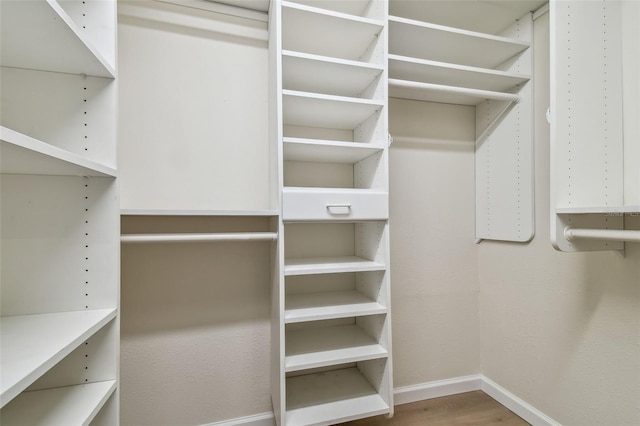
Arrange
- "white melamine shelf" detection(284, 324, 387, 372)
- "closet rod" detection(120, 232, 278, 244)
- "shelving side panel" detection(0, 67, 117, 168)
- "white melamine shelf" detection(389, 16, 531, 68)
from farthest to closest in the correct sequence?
"white melamine shelf" detection(389, 16, 531, 68)
"white melamine shelf" detection(284, 324, 387, 372)
"closet rod" detection(120, 232, 278, 244)
"shelving side panel" detection(0, 67, 117, 168)

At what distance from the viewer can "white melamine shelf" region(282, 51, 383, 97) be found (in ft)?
4.15

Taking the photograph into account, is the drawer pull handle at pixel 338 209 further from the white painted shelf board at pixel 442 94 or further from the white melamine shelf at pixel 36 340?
the white melamine shelf at pixel 36 340

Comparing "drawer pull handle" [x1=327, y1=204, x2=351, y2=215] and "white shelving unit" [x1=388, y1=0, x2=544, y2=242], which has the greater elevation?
"white shelving unit" [x1=388, y1=0, x2=544, y2=242]

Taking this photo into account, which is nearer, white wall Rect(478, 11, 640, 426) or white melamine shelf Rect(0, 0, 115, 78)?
white melamine shelf Rect(0, 0, 115, 78)

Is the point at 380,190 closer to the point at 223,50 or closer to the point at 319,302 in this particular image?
the point at 319,302

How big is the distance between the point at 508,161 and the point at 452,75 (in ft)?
2.05

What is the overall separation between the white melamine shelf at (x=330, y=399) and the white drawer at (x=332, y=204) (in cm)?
86

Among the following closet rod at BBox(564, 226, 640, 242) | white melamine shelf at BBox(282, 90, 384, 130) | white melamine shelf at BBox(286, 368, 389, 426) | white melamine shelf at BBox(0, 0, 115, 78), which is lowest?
white melamine shelf at BBox(286, 368, 389, 426)

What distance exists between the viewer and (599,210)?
980mm

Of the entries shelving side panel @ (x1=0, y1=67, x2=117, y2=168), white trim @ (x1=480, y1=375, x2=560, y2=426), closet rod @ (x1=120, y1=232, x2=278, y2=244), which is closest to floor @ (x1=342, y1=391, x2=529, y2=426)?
white trim @ (x1=480, y1=375, x2=560, y2=426)

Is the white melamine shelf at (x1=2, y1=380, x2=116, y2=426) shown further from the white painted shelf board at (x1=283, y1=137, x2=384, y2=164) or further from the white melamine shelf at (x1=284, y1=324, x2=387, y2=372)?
the white painted shelf board at (x1=283, y1=137, x2=384, y2=164)

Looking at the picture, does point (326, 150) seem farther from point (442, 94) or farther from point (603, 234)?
point (603, 234)

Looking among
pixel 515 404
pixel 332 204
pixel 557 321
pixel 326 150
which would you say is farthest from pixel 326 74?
pixel 515 404

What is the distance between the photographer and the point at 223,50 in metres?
1.55
